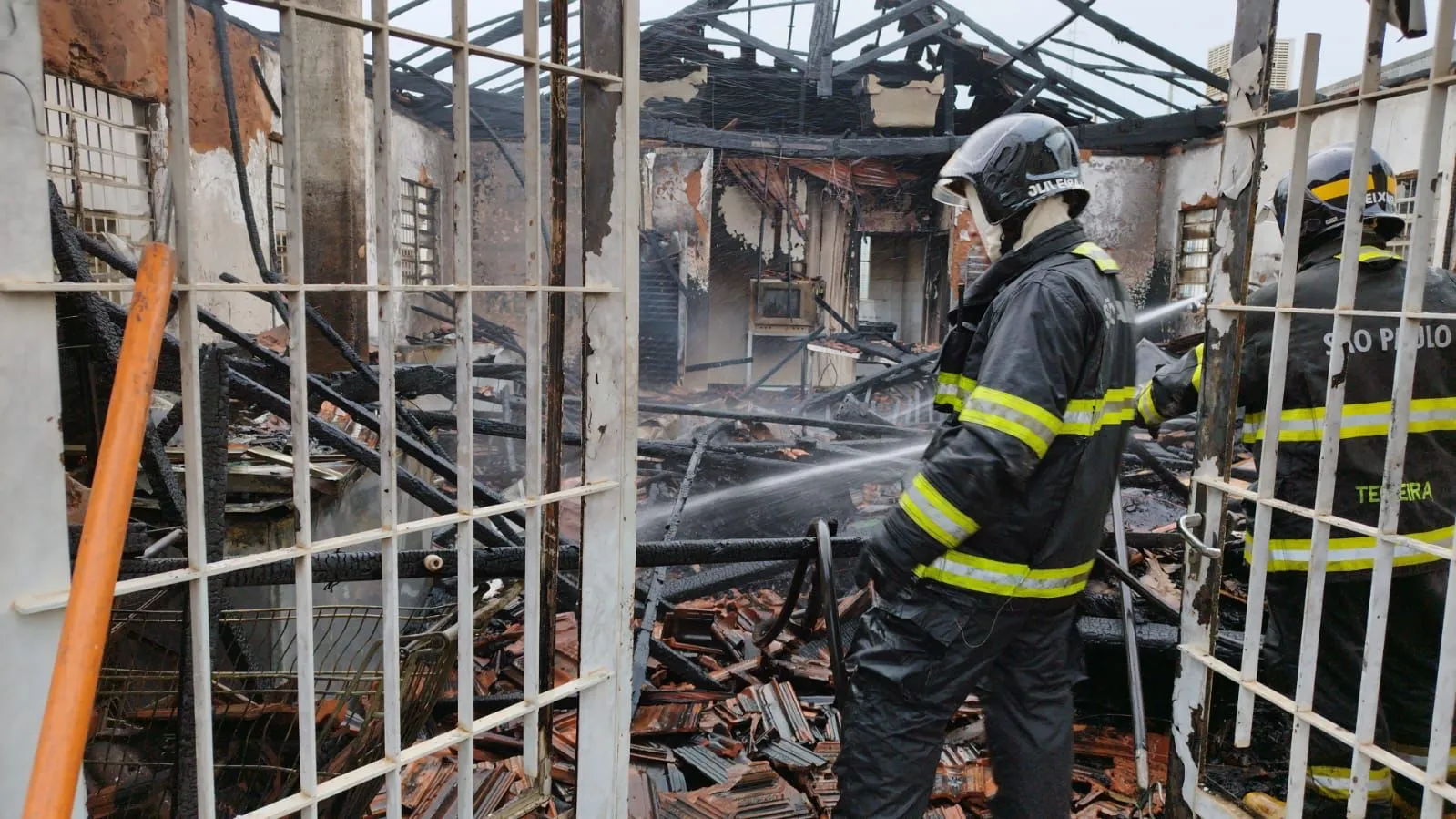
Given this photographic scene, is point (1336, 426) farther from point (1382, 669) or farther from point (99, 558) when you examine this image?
point (99, 558)

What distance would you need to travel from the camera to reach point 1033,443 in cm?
217

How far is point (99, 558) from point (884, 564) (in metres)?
1.78

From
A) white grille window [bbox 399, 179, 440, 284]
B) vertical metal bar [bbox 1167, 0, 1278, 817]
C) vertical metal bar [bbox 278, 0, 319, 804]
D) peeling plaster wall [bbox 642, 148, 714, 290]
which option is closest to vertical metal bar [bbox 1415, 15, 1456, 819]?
vertical metal bar [bbox 1167, 0, 1278, 817]

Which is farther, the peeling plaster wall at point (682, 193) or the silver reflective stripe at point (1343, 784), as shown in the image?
the peeling plaster wall at point (682, 193)

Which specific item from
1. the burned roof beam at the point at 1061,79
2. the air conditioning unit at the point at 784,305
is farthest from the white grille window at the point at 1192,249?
the air conditioning unit at the point at 784,305

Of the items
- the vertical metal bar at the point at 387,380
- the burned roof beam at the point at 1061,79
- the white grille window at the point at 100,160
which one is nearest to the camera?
the vertical metal bar at the point at 387,380

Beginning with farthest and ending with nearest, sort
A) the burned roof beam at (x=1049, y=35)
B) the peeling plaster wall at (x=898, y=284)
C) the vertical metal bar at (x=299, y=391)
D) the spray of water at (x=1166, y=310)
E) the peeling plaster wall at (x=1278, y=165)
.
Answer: the peeling plaster wall at (x=898, y=284) → the burned roof beam at (x=1049, y=35) → the peeling plaster wall at (x=1278, y=165) → the spray of water at (x=1166, y=310) → the vertical metal bar at (x=299, y=391)

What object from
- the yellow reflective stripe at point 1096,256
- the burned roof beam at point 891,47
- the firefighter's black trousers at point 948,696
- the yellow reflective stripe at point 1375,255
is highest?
the burned roof beam at point 891,47

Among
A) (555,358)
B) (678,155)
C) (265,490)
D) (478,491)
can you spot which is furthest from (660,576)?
(678,155)

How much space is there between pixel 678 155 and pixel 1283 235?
13.4 meters

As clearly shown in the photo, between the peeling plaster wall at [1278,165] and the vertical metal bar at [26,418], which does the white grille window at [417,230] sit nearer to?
the peeling plaster wall at [1278,165]

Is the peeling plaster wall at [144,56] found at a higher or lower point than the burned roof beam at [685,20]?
lower

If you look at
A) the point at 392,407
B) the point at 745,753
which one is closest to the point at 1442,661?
the point at 392,407

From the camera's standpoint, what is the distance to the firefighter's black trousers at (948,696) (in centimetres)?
230
